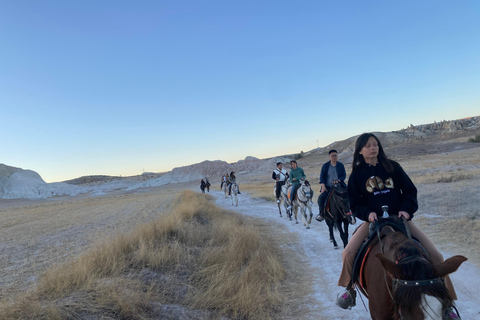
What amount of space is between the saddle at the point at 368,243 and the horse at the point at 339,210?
414 cm

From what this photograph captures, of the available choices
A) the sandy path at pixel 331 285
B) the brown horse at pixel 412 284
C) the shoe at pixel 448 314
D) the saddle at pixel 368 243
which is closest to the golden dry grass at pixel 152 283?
the sandy path at pixel 331 285

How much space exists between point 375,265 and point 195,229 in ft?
22.7

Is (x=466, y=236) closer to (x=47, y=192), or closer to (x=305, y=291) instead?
(x=305, y=291)

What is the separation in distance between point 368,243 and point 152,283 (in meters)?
3.34

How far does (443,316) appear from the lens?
2.25 metres

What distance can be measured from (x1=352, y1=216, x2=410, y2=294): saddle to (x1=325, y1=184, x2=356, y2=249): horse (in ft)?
13.6

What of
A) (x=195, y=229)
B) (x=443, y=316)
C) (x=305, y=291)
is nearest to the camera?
(x=443, y=316)

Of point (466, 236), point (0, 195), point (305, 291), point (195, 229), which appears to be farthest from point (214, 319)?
point (0, 195)

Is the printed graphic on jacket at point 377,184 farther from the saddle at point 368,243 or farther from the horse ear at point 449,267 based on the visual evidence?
the horse ear at point 449,267

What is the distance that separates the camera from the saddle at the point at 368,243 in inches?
137

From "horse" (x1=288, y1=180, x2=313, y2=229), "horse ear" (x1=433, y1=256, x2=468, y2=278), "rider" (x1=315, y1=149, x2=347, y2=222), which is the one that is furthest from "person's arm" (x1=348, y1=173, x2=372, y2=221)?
"horse" (x1=288, y1=180, x2=313, y2=229)

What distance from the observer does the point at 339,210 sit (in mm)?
8094

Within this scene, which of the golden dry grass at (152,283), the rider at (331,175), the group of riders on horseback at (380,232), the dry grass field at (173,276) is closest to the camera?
the group of riders on horseback at (380,232)

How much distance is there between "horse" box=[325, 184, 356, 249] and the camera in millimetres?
7840
